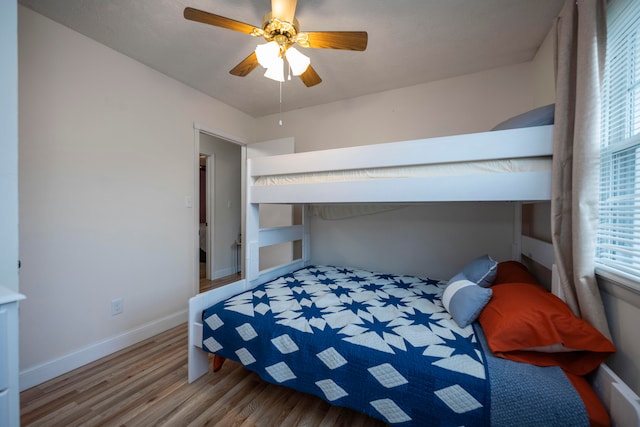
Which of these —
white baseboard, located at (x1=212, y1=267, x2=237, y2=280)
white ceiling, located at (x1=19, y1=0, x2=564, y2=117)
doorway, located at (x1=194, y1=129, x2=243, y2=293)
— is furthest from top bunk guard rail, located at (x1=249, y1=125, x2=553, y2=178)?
white baseboard, located at (x1=212, y1=267, x2=237, y2=280)

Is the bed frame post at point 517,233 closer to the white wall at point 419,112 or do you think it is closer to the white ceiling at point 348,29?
the white wall at point 419,112

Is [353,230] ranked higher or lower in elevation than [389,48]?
lower

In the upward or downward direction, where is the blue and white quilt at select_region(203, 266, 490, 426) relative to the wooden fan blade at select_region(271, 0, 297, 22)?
downward

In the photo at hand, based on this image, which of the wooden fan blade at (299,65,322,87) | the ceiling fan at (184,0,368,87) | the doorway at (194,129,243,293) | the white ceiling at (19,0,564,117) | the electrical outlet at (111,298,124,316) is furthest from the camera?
the doorway at (194,129,243,293)

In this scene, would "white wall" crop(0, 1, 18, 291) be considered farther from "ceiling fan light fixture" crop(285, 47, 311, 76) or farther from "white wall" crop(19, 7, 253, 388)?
"ceiling fan light fixture" crop(285, 47, 311, 76)

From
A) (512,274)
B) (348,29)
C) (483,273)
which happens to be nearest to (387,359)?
(483,273)

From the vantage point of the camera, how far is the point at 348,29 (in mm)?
1630

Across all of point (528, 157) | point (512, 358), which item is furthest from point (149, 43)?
point (512, 358)

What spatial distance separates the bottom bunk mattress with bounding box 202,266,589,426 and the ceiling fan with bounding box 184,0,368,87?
4.87 feet

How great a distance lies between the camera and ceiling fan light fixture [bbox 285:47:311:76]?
1414 millimetres

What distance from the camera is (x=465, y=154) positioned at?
4.09 feet

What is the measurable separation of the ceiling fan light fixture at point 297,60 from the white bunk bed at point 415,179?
53 cm

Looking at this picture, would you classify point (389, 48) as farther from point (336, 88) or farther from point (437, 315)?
point (437, 315)

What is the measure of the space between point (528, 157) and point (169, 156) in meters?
2.66
